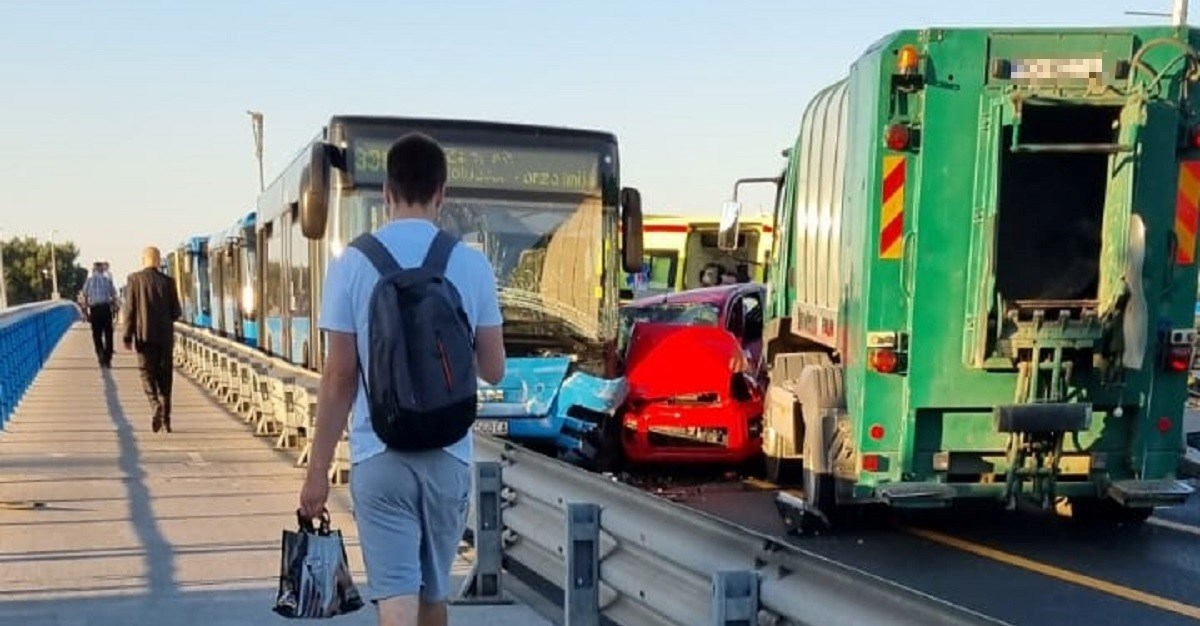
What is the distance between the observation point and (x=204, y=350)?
21.6 metres

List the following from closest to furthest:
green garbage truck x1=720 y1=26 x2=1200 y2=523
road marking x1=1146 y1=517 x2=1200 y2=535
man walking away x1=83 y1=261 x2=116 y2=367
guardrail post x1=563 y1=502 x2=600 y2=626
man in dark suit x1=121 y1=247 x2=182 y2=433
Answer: guardrail post x1=563 y1=502 x2=600 y2=626 → green garbage truck x1=720 y1=26 x2=1200 y2=523 → road marking x1=1146 y1=517 x2=1200 y2=535 → man in dark suit x1=121 y1=247 x2=182 y2=433 → man walking away x1=83 y1=261 x2=116 y2=367

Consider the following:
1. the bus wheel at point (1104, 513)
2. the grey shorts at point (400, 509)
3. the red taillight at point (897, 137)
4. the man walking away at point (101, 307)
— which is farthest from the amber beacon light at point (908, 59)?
the man walking away at point (101, 307)

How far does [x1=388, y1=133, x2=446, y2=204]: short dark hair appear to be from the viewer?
3812 millimetres

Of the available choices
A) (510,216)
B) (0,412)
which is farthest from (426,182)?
(0,412)

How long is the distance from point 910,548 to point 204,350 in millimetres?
16454

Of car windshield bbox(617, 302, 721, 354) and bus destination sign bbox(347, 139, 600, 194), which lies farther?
car windshield bbox(617, 302, 721, 354)

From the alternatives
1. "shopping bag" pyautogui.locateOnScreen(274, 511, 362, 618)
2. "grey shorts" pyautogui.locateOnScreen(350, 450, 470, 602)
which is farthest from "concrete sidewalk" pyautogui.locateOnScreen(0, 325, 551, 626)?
"grey shorts" pyautogui.locateOnScreen(350, 450, 470, 602)

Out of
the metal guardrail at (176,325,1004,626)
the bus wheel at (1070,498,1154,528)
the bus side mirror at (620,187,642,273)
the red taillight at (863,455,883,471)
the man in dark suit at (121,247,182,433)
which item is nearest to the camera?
the metal guardrail at (176,325,1004,626)

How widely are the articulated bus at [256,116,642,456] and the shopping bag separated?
5669mm

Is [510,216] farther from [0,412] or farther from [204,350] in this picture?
[204,350]

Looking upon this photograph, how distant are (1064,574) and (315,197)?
609 centimetres

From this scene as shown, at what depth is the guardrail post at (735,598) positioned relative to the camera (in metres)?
3.64

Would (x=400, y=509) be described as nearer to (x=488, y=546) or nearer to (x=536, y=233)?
(x=488, y=546)

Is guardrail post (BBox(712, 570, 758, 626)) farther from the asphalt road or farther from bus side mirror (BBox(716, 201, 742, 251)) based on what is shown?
bus side mirror (BBox(716, 201, 742, 251))
